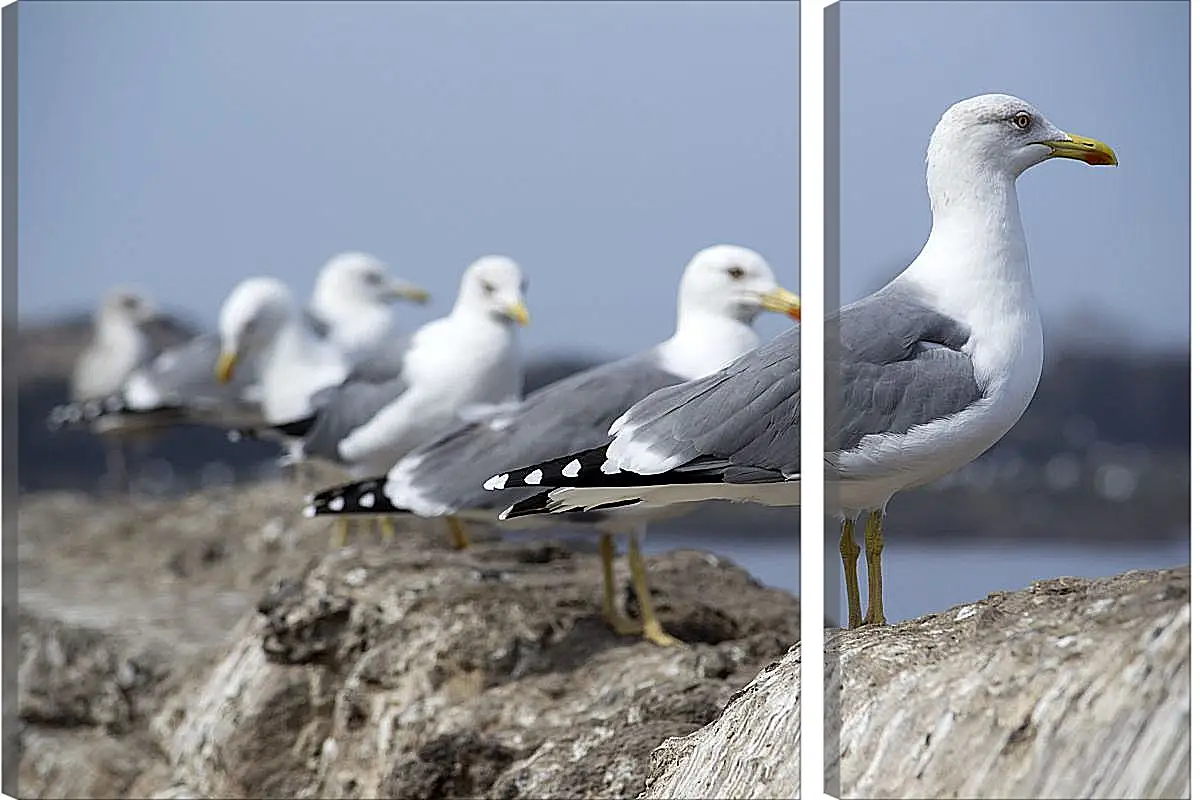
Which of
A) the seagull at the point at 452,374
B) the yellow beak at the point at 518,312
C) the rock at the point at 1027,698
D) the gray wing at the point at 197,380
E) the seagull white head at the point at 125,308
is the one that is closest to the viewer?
the rock at the point at 1027,698

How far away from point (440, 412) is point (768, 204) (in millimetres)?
1101

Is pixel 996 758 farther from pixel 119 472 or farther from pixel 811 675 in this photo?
pixel 119 472

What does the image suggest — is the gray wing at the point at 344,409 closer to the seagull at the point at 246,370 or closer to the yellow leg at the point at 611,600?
the seagull at the point at 246,370

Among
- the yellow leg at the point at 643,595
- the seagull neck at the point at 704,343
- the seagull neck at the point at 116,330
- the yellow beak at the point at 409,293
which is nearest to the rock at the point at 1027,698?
the seagull neck at the point at 704,343

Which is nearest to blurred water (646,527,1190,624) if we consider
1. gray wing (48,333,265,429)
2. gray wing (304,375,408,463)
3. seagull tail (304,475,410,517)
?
seagull tail (304,475,410,517)

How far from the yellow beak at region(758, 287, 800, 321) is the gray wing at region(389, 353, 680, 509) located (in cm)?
23

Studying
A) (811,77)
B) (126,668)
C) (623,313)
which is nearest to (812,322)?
(811,77)

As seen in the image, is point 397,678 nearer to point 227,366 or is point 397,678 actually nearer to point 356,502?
point 356,502

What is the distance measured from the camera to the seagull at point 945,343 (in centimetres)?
201

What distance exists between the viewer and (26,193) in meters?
4.54

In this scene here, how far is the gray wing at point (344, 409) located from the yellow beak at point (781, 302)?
1150 millimetres

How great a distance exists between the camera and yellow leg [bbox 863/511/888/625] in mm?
2137

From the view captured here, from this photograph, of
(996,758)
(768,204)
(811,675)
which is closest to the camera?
(996,758)

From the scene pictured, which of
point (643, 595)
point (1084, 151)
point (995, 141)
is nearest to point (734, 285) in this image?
point (643, 595)
